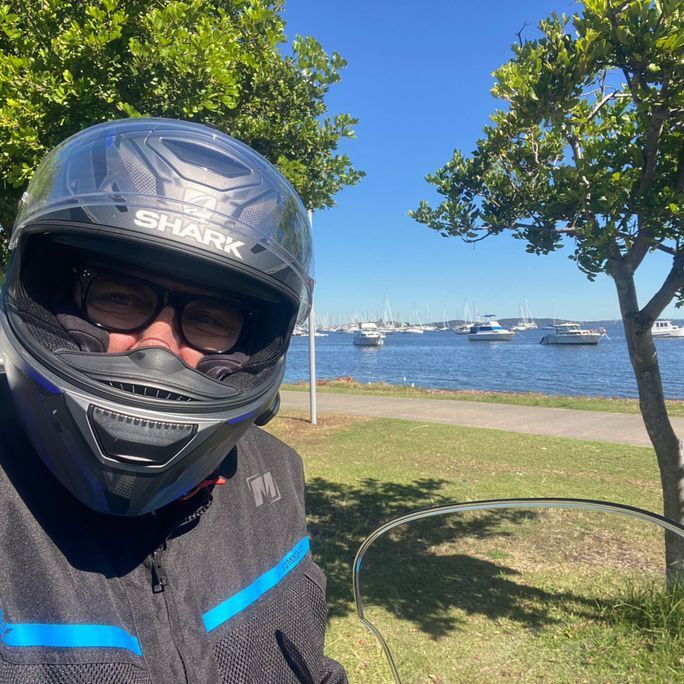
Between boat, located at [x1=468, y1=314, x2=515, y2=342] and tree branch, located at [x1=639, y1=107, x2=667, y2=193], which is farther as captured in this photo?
boat, located at [x1=468, y1=314, x2=515, y2=342]

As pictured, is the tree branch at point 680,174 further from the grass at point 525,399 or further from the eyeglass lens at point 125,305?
the grass at point 525,399

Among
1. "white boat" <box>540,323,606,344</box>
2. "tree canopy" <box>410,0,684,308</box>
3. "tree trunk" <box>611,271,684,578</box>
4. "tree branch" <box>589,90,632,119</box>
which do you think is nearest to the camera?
"tree canopy" <box>410,0,684,308</box>

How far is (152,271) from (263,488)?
2.26 ft

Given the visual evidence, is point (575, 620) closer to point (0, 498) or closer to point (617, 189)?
point (0, 498)

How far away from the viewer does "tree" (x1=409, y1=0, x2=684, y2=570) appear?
241cm

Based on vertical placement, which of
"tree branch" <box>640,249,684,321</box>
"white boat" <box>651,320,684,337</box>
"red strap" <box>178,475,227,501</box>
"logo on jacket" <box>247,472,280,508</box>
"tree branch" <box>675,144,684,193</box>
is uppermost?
"white boat" <box>651,320,684,337</box>

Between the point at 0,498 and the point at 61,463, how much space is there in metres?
0.12

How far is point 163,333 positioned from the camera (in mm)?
1279

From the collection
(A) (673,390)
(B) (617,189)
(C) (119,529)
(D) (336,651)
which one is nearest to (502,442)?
(D) (336,651)

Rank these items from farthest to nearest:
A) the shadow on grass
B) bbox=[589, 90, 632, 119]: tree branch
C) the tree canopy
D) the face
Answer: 1. bbox=[589, 90, 632, 119]: tree branch
2. the tree canopy
3. the face
4. the shadow on grass

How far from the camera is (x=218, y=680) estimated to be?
1.12 m

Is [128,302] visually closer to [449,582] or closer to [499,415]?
[449,582]

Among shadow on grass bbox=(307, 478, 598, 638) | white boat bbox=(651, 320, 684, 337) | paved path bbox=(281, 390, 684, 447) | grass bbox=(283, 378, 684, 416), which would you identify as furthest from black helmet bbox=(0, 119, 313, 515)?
white boat bbox=(651, 320, 684, 337)

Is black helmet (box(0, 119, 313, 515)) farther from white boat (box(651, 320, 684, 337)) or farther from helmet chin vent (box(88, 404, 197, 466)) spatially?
white boat (box(651, 320, 684, 337))
